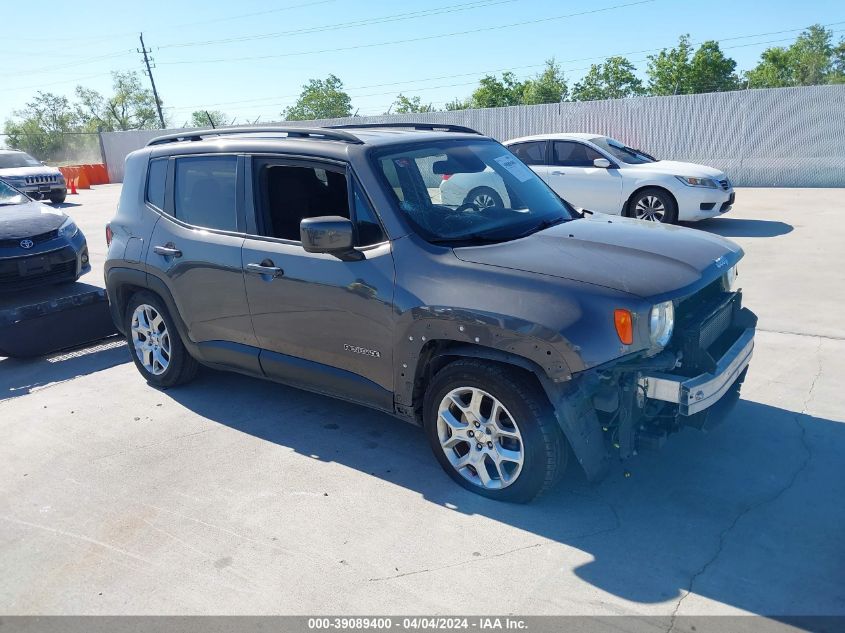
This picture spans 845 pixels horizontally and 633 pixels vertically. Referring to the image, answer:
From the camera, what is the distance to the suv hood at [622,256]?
3520 mm

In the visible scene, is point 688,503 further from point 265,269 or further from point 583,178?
point 583,178

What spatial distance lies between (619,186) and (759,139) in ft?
29.3

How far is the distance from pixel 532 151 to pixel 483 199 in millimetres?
8419

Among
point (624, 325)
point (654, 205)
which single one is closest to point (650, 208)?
point (654, 205)

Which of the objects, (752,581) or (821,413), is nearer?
(752,581)

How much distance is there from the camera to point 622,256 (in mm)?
3803

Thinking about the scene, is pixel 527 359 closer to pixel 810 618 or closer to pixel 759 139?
pixel 810 618

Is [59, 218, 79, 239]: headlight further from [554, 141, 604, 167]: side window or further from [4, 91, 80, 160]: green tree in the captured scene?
[4, 91, 80, 160]: green tree

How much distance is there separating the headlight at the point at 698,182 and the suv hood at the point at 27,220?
9.06 m

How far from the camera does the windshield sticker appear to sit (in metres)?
4.95

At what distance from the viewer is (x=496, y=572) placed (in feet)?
10.7

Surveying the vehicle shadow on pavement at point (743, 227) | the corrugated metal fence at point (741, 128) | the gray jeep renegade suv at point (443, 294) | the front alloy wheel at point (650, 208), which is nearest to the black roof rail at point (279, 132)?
the gray jeep renegade suv at point (443, 294)

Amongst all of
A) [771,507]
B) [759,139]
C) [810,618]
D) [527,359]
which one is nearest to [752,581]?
[810,618]

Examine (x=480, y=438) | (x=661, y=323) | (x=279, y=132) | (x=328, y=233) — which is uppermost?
(x=279, y=132)
